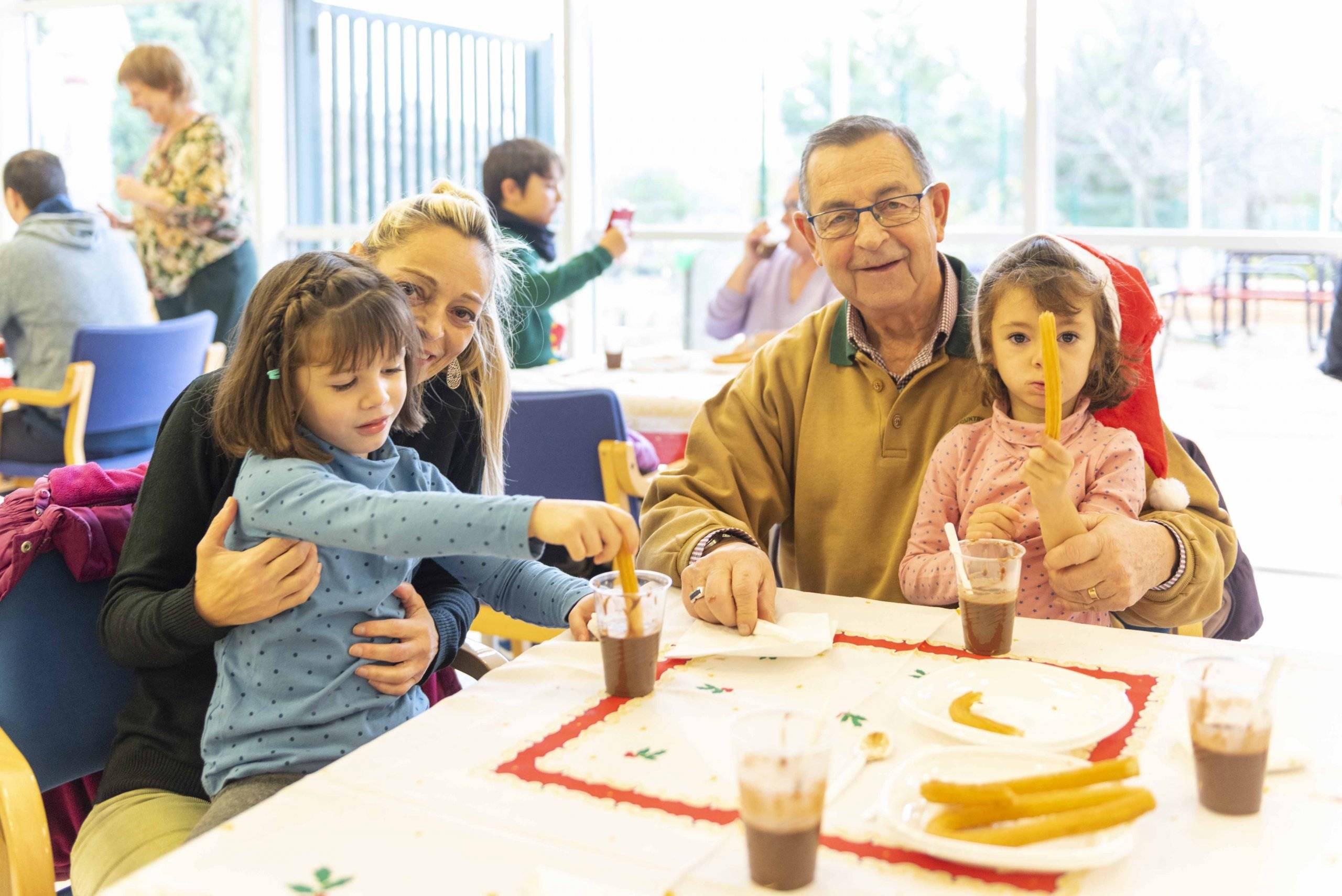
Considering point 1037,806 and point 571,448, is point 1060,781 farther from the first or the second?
point 571,448

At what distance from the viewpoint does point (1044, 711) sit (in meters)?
1.20

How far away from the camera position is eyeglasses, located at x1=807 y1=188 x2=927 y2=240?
6.25 ft

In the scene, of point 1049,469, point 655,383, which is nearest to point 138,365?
point 655,383

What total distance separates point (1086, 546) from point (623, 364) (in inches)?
103

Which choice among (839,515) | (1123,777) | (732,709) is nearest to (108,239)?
(839,515)

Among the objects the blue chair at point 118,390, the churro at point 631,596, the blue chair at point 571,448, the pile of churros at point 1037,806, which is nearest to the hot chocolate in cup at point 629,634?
the churro at point 631,596

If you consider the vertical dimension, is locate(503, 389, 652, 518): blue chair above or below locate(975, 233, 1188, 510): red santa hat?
below

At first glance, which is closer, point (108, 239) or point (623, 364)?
point (623, 364)

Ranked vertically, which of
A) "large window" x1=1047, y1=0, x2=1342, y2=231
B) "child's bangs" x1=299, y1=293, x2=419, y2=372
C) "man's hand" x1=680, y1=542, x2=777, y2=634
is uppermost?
"large window" x1=1047, y1=0, x2=1342, y2=231

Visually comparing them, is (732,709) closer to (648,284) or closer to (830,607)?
(830,607)

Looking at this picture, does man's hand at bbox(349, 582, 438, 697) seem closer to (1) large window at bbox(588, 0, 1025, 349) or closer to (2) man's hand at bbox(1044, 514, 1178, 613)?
(2) man's hand at bbox(1044, 514, 1178, 613)

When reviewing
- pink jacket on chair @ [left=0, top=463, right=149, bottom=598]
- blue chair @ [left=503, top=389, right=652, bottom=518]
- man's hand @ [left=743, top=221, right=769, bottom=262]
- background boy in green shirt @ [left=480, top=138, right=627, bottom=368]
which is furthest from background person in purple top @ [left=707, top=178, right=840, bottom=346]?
pink jacket on chair @ [left=0, top=463, right=149, bottom=598]

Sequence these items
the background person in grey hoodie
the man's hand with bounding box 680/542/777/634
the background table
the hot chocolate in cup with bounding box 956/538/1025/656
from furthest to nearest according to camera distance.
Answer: the background person in grey hoodie, the background table, the man's hand with bounding box 680/542/777/634, the hot chocolate in cup with bounding box 956/538/1025/656

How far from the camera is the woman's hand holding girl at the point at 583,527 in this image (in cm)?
113
